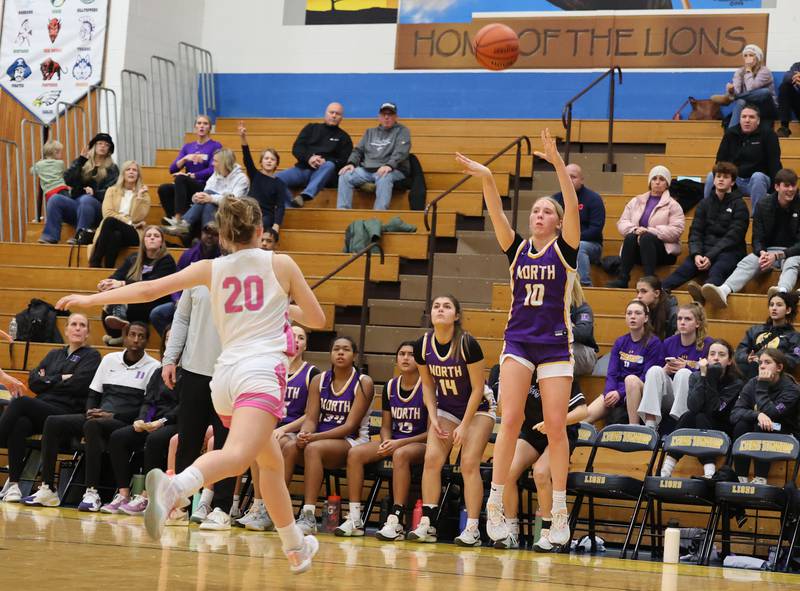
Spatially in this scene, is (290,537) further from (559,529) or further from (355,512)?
(355,512)

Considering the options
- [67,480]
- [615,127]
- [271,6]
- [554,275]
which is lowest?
[67,480]

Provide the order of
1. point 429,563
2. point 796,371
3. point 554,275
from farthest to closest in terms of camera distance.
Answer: point 796,371 < point 554,275 < point 429,563

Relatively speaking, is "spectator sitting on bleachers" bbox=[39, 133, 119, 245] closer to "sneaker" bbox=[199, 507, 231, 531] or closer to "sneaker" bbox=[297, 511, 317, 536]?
"sneaker" bbox=[297, 511, 317, 536]

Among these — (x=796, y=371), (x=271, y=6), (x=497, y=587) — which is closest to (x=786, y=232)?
(x=796, y=371)

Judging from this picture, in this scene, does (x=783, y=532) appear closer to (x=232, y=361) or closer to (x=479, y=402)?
(x=479, y=402)

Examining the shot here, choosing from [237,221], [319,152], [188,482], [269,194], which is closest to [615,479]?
[237,221]

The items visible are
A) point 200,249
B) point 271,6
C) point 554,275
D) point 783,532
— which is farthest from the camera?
point 271,6

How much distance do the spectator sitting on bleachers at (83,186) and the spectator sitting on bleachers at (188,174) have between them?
0.68 meters

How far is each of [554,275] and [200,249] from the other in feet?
15.7

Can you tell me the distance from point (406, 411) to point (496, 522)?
1.55 meters

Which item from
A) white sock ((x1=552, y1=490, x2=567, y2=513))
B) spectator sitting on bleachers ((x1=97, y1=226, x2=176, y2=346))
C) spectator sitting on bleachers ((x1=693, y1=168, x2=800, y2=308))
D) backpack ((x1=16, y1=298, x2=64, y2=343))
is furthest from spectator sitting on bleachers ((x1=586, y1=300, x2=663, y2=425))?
backpack ((x1=16, y1=298, x2=64, y2=343))

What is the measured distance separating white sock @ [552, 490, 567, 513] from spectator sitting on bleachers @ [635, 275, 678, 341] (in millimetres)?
2727

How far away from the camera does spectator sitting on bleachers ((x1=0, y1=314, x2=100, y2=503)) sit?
9070 mm

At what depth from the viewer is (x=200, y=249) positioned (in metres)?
10.4
